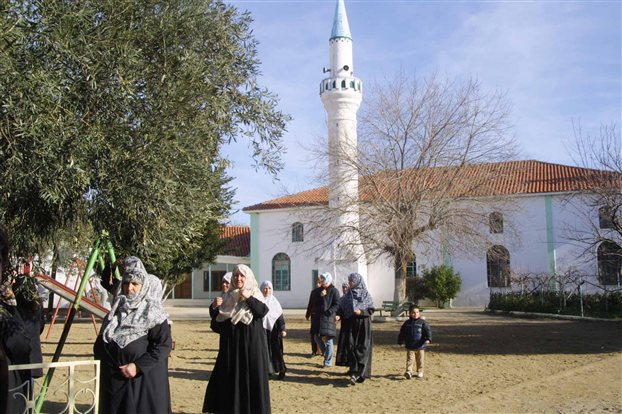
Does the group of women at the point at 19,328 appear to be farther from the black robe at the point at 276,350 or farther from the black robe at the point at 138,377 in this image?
the black robe at the point at 276,350

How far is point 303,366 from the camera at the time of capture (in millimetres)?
11656

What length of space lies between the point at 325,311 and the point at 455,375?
2.61 m

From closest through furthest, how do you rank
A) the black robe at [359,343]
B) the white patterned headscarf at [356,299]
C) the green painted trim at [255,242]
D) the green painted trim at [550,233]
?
the black robe at [359,343], the white patterned headscarf at [356,299], the green painted trim at [550,233], the green painted trim at [255,242]

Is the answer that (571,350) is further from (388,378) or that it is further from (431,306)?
(431,306)

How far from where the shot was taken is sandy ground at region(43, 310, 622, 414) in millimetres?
8109

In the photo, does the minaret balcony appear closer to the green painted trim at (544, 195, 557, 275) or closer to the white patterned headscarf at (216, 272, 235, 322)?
the green painted trim at (544, 195, 557, 275)

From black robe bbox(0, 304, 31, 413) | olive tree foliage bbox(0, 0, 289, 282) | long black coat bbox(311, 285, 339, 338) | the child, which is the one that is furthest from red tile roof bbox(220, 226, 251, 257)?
black robe bbox(0, 304, 31, 413)

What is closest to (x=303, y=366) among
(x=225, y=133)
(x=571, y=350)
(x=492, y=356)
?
(x=492, y=356)

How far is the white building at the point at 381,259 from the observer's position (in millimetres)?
29625

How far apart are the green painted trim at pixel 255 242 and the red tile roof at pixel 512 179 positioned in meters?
0.78

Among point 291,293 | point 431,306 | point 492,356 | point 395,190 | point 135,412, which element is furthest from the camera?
point 291,293

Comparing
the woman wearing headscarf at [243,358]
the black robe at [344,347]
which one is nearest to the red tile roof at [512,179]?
the black robe at [344,347]

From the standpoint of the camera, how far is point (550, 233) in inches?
1294

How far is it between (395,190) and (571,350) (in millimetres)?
9103
